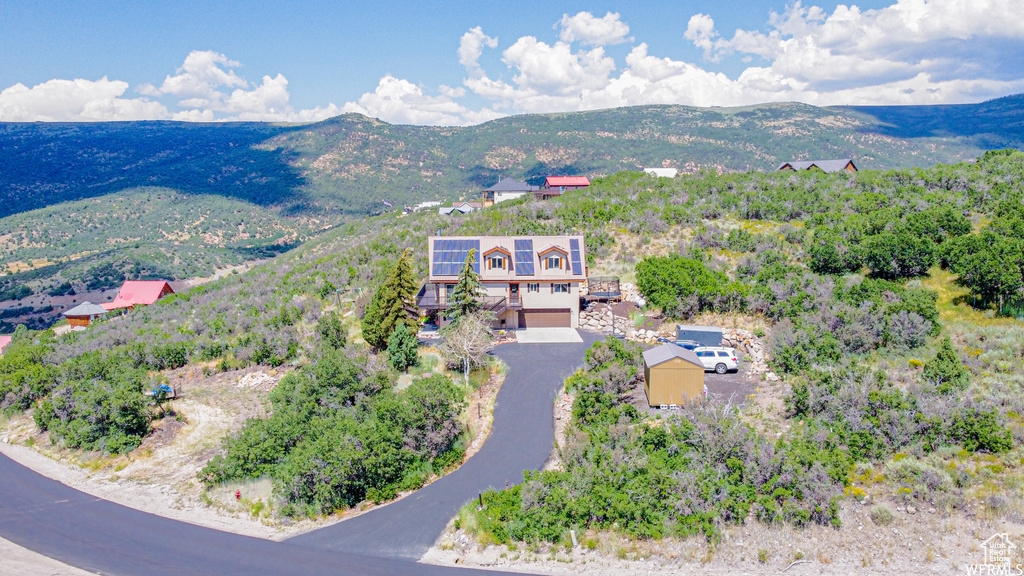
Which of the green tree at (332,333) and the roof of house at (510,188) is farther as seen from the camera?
the roof of house at (510,188)

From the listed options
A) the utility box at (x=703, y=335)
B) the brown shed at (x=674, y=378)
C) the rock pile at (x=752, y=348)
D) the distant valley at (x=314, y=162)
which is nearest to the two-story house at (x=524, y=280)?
the utility box at (x=703, y=335)

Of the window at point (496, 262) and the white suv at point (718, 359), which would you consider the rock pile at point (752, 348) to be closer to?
the white suv at point (718, 359)

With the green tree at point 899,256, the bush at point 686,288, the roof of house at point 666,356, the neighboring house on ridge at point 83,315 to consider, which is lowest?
the neighboring house on ridge at point 83,315

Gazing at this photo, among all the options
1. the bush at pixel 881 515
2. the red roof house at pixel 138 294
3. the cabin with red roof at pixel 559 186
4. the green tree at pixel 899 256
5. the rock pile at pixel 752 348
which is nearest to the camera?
the bush at pixel 881 515

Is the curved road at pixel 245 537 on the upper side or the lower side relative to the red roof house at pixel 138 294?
lower

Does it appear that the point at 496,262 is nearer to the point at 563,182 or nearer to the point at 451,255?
the point at 451,255

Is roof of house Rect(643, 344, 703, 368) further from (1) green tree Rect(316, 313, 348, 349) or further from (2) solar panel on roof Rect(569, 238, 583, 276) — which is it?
(1) green tree Rect(316, 313, 348, 349)
